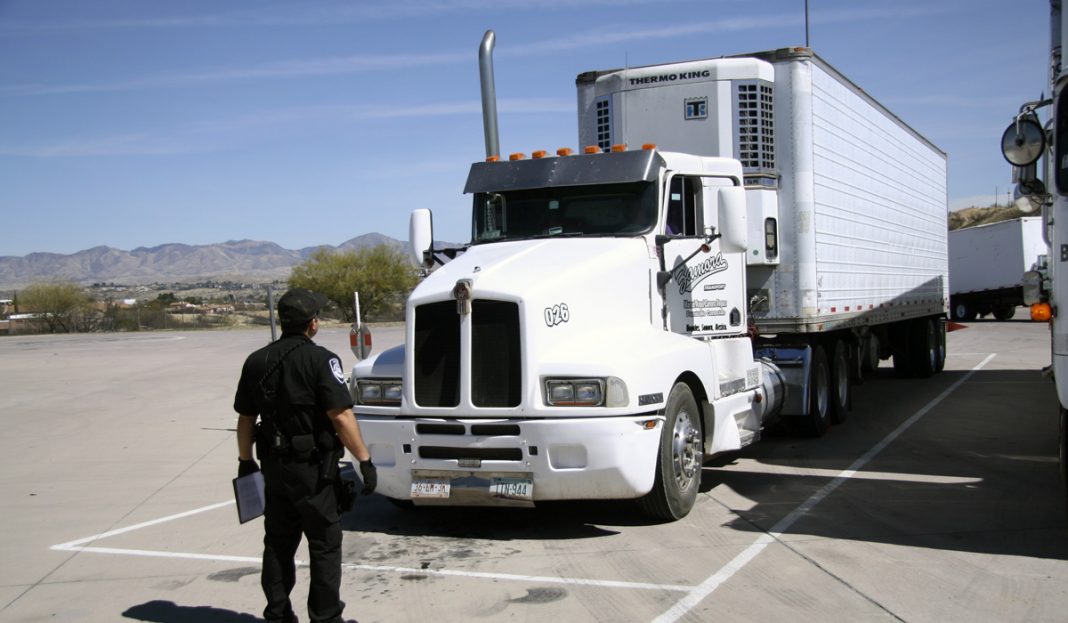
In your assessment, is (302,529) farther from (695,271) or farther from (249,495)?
(695,271)

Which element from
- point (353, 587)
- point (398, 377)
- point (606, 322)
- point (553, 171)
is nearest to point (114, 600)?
point (353, 587)

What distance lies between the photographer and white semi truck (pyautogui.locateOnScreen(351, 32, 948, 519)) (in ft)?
22.9

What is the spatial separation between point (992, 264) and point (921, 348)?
23305 mm

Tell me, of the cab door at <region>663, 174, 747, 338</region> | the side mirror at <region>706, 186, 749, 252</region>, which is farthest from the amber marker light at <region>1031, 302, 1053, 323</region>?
the cab door at <region>663, 174, 747, 338</region>

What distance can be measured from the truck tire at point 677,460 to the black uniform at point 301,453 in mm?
2992

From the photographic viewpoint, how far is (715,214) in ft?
29.6

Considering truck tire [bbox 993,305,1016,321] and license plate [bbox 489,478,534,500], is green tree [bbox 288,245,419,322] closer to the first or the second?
truck tire [bbox 993,305,1016,321]

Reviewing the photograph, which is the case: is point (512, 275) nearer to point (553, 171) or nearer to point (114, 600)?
point (553, 171)

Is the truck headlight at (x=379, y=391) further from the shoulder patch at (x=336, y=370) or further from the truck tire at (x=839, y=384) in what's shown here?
the truck tire at (x=839, y=384)

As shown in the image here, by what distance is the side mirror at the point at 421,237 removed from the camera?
9062mm

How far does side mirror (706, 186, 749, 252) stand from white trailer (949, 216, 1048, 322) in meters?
31.8

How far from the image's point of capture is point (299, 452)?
16.5 feet

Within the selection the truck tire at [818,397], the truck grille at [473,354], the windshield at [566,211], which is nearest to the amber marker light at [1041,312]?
the windshield at [566,211]

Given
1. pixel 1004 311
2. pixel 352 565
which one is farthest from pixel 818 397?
pixel 1004 311
